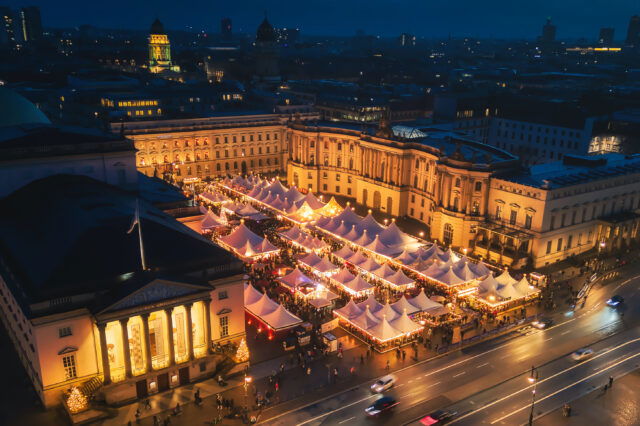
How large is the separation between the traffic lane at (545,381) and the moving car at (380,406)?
16.3 feet

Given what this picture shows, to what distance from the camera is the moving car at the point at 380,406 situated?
141ft

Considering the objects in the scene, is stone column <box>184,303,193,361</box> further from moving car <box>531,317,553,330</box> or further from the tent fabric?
moving car <box>531,317,553,330</box>

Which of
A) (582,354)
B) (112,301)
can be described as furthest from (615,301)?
(112,301)

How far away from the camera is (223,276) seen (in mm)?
48531

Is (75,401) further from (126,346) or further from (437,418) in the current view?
(437,418)

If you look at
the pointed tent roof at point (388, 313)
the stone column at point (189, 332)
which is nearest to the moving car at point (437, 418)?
the pointed tent roof at point (388, 313)

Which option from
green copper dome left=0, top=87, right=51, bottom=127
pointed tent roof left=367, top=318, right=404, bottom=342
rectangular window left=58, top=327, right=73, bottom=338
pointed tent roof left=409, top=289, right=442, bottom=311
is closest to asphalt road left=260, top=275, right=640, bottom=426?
pointed tent roof left=367, top=318, right=404, bottom=342

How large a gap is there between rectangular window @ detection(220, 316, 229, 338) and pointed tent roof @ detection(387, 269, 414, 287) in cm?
2206

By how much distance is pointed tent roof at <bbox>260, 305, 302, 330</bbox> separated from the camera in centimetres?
5305

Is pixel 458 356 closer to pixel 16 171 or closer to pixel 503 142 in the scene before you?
pixel 16 171

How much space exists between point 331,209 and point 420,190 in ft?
52.6

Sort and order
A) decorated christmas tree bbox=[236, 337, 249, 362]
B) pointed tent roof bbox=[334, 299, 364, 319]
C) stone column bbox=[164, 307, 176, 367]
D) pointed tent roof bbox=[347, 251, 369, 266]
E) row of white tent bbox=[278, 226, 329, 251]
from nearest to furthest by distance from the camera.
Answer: stone column bbox=[164, 307, 176, 367]
decorated christmas tree bbox=[236, 337, 249, 362]
pointed tent roof bbox=[334, 299, 364, 319]
pointed tent roof bbox=[347, 251, 369, 266]
row of white tent bbox=[278, 226, 329, 251]

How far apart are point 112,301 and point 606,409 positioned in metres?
39.5

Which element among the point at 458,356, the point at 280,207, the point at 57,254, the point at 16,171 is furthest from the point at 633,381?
the point at 16,171
